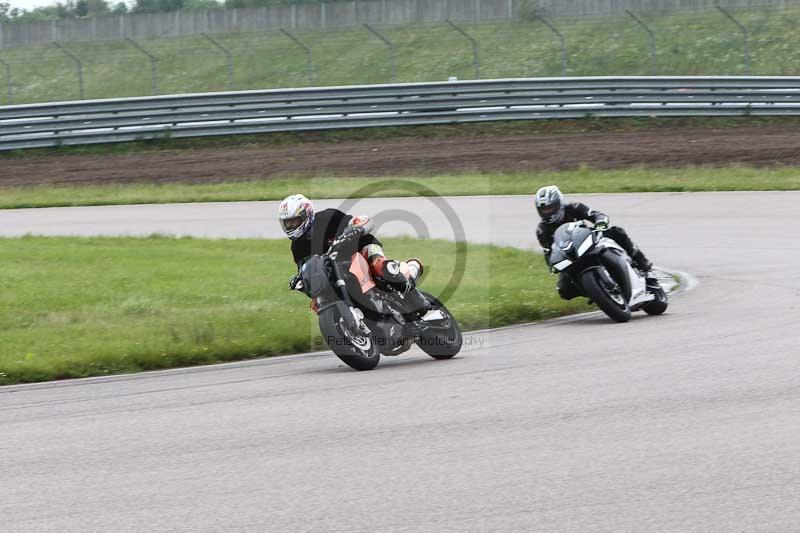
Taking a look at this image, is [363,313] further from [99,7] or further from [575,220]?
[99,7]

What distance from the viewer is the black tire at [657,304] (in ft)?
37.9

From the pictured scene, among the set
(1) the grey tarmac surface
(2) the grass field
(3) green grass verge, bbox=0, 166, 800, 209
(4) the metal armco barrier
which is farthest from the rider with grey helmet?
(2) the grass field

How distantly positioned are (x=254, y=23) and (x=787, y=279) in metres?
39.5

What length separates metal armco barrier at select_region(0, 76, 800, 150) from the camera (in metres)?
28.8

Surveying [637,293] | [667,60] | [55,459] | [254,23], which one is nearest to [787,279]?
[637,293]

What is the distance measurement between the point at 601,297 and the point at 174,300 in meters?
4.95

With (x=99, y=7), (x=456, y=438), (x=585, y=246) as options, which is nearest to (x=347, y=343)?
(x=456, y=438)

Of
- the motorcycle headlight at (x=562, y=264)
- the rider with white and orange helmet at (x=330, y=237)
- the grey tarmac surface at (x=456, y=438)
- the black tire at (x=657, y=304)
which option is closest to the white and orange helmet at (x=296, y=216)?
the rider with white and orange helmet at (x=330, y=237)

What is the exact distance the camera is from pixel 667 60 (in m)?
39.0

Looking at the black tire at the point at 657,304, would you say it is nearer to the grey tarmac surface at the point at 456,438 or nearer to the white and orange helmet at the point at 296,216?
the grey tarmac surface at the point at 456,438

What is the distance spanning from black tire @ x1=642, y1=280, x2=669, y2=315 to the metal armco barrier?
59.2 feet

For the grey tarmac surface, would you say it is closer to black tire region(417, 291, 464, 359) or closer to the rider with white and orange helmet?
black tire region(417, 291, 464, 359)

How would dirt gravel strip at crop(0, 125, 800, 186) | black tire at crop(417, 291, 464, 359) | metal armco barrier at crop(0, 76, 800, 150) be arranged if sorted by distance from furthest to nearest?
metal armco barrier at crop(0, 76, 800, 150) < dirt gravel strip at crop(0, 125, 800, 186) < black tire at crop(417, 291, 464, 359)

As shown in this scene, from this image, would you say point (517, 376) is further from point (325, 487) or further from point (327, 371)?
point (325, 487)
